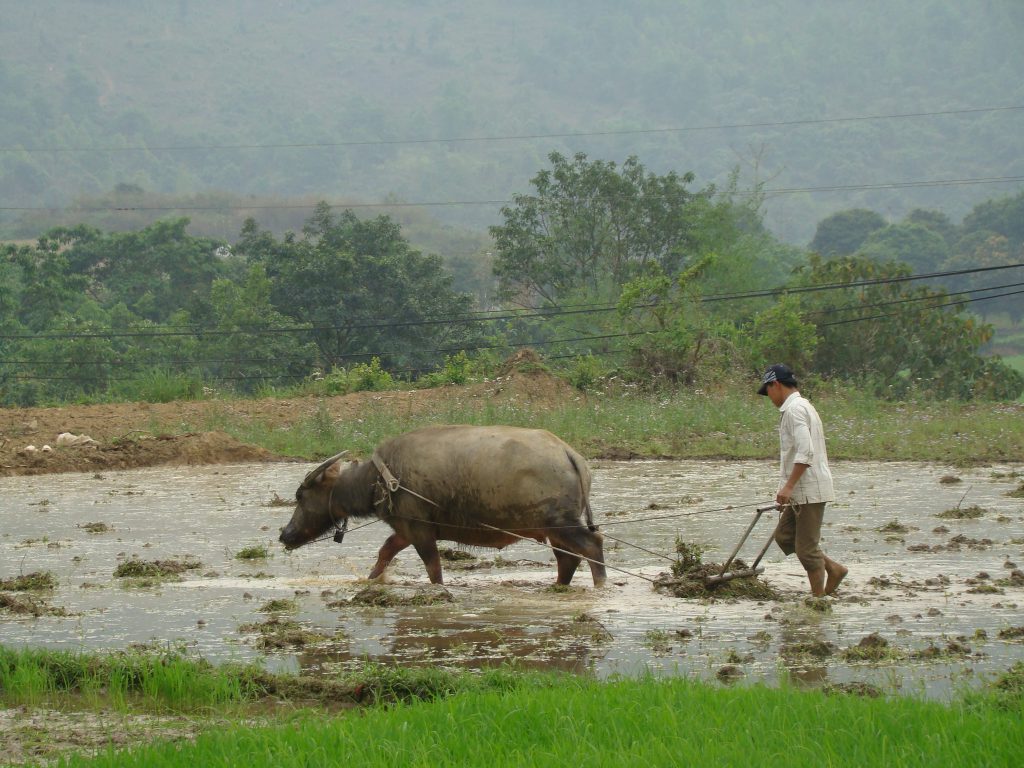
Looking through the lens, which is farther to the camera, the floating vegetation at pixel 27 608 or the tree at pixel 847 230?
the tree at pixel 847 230

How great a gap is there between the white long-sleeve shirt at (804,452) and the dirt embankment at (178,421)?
1332 centimetres

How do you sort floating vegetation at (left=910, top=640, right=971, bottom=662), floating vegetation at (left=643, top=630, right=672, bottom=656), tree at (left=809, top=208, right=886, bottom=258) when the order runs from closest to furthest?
floating vegetation at (left=910, top=640, right=971, bottom=662), floating vegetation at (left=643, top=630, right=672, bottom=656), tree at (left=809, top=208, right=886, bottom=258)

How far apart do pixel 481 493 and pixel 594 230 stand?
37.0 metres

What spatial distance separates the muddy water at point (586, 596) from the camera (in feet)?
21.6

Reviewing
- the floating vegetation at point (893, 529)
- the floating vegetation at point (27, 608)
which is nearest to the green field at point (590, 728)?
the floating vegetation at point (27, 608)

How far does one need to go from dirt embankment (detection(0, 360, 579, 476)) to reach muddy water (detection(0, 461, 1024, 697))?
521 cm

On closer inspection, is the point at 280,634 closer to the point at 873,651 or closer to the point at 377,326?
the point at 873,651

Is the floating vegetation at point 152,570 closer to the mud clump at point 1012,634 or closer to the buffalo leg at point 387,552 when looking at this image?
the buffalo leg at point 387,552

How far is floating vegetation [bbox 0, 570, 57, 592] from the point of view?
9000 mm

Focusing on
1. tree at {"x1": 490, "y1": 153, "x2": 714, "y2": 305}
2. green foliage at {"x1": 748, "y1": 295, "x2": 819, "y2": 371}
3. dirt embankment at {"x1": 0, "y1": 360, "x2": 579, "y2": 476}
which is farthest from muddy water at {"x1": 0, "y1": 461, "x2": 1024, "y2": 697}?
tree at {"x1": 490, "y1": 153, "x2": 714, "y2": 305}

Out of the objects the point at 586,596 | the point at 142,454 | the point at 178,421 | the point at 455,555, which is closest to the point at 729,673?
the point at 586,596

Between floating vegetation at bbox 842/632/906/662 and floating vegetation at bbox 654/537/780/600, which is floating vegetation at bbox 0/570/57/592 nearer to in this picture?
floating vegetation at bbox 654/537/780/600

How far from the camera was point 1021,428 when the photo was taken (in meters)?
19.3

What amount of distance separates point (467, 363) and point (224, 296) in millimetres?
10527
